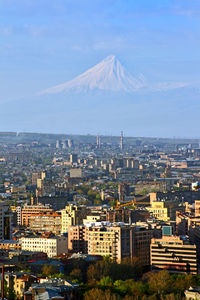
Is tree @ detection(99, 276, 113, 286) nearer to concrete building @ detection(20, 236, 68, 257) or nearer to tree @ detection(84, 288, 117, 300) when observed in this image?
tree @ detection(84, 288, 117, 300)

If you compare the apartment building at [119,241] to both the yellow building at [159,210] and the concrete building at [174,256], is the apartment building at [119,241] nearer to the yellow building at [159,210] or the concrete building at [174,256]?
the concrete building at [174,256]

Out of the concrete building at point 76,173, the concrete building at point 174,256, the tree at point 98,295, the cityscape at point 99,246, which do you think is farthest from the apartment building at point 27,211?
the concrete building at point 76,173

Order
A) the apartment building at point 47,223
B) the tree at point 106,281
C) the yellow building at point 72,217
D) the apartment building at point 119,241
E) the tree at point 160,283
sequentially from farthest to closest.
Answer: the apartment building at point 47,223
the yellow building at point 72,217
the apartment building at point 119,241
the tree at point 106,281
the tree at point 160,283

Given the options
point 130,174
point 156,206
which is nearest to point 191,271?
point 156,206

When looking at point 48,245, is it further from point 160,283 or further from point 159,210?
point 159,210

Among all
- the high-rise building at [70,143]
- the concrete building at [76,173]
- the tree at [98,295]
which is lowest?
the concrete building at [76,173]

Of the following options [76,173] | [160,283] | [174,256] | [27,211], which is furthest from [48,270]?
[76,173]
